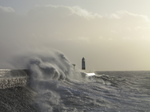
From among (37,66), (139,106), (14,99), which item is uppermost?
(37,66)

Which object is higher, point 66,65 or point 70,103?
point 66,65

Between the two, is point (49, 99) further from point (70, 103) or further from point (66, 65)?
point (66, 65)

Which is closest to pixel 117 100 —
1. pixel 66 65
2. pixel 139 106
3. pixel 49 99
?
pixel 139 106

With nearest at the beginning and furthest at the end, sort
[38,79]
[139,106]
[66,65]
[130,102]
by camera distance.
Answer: [139,106] → [130,102] → [38,79] → [66,65]

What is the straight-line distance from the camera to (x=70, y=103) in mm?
11367

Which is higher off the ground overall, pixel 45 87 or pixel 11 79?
pixel 11 79

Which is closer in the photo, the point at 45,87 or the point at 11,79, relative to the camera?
the point at 11,79

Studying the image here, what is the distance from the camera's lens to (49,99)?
1107 cm

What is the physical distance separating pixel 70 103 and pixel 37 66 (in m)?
6.01

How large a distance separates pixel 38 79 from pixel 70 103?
3516 mm

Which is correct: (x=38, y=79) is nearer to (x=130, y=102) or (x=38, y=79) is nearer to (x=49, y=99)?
(x=49, y=99)

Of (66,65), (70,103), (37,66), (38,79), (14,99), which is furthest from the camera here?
(66,65)

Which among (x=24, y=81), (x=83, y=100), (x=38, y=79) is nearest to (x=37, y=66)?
(x=38, y=79)

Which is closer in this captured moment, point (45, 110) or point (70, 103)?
point (45, 110)
